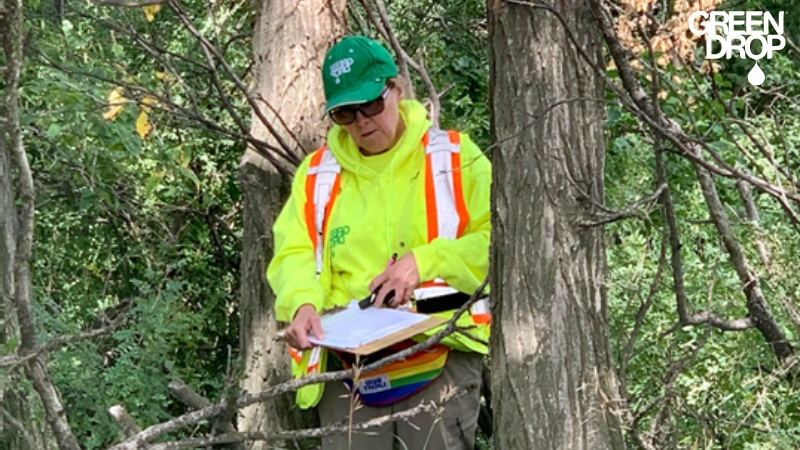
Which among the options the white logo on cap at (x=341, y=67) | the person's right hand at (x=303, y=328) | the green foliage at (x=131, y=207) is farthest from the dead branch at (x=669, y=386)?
the green foliage at (x=131, y=207)

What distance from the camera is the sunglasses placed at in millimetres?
3527

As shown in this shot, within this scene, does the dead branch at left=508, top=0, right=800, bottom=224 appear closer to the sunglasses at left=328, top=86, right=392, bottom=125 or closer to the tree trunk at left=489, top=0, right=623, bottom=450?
the tree trunk at left=489, top=0, right=623, bottom=450

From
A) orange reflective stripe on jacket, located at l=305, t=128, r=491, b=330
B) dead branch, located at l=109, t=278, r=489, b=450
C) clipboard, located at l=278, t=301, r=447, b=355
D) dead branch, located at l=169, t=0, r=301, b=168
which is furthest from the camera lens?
dead branch, located at l=169, t=0, r=301, b=168

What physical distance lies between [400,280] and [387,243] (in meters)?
0.22

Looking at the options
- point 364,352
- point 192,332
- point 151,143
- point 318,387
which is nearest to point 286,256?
point 318,387

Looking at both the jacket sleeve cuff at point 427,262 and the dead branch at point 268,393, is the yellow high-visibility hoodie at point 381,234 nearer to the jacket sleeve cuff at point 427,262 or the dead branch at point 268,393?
the jacket sleeve cuff at point 427,262

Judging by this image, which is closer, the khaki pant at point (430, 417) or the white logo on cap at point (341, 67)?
the khaki pant at point (430, 417)

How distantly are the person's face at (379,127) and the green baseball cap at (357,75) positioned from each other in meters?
0.04

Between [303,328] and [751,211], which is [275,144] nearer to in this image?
[303,328]

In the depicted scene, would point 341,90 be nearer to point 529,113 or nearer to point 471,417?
point 529,113

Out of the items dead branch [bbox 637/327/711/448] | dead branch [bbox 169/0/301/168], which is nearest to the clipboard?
dead branch [bbox 637/327/711/448]

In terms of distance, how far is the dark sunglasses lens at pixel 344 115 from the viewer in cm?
355

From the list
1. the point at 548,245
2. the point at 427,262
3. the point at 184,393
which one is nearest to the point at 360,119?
the point at 427,262

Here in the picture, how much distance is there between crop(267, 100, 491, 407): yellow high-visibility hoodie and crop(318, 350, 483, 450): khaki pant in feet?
0.31
